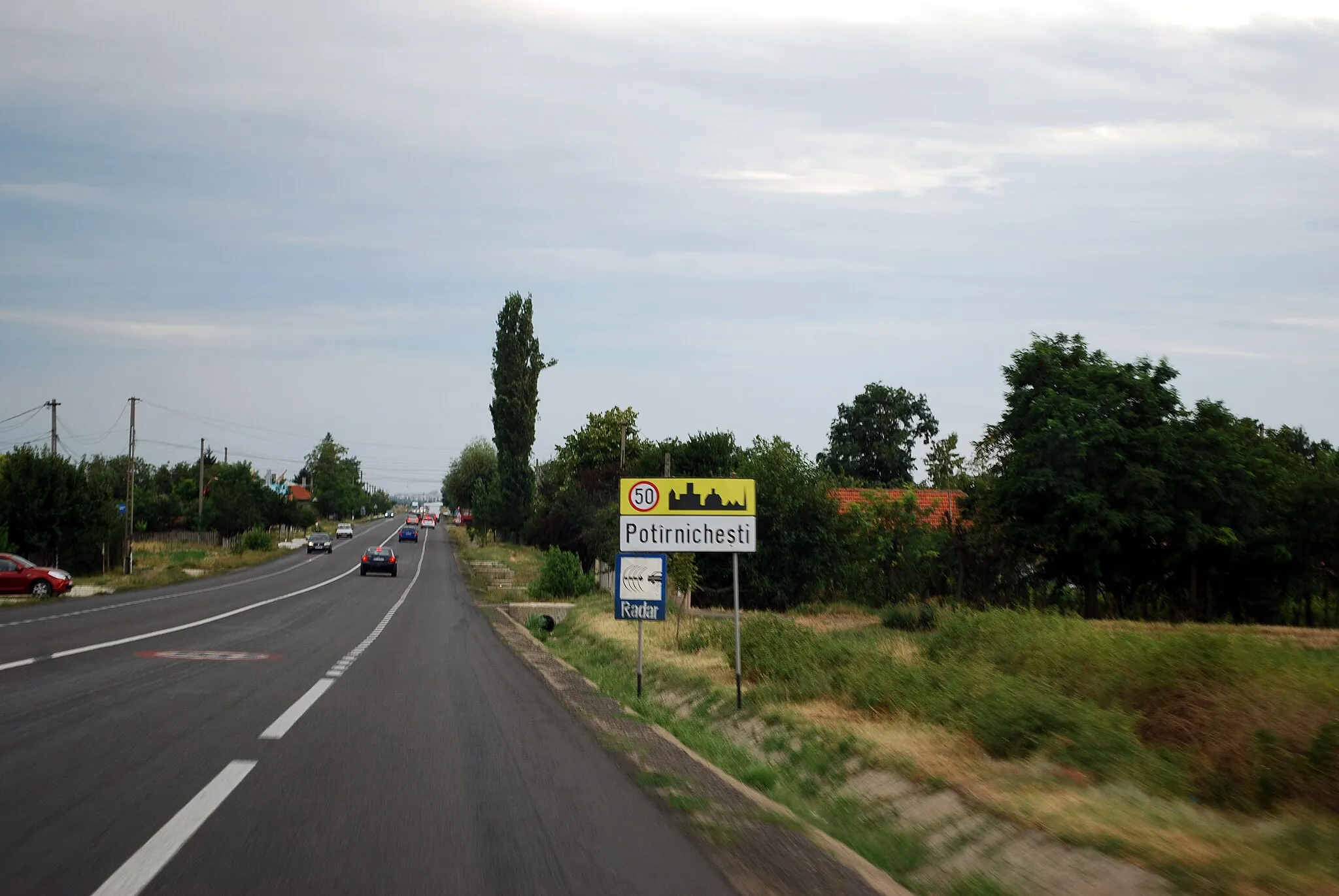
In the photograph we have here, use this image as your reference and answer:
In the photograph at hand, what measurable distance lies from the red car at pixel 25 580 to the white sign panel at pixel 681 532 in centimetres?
3178

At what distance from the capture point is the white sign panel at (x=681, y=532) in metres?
15.1

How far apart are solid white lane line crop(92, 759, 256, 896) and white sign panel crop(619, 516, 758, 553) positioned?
23.2 feet

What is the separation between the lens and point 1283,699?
930cm

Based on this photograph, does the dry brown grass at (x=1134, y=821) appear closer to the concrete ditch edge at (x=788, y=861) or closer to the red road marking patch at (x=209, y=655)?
the concrete ditch edge at (x=788, y=861)

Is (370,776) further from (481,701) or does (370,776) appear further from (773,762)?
(481,701)

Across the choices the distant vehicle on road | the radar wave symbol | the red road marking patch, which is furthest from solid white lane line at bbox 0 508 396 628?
the radar wave symbol

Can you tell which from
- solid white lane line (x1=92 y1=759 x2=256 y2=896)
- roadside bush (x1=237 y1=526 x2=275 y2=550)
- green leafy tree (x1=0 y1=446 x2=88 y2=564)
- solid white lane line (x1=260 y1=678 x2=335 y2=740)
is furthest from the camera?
roadside bush (x1=237 y1=526 x2=275 y2=550)

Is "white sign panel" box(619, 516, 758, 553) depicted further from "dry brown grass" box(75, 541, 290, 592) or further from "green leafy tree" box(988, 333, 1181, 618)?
"dry brown grass" box(75, 541, 290, 592)

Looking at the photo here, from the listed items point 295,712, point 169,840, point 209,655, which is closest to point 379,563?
point 209,655

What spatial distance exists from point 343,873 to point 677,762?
4441 mm

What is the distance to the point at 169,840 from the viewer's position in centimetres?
639

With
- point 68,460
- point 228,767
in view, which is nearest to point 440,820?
point 228,767

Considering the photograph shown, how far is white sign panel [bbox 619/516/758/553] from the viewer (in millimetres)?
15070

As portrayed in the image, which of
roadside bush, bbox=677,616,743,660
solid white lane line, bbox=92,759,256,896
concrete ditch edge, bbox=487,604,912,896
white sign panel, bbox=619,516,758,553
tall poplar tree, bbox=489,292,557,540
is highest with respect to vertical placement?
tall poplar tree, bbox=489,292,557,540
